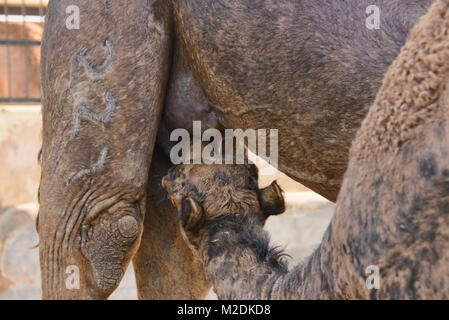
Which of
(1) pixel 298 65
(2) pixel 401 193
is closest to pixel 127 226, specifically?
(1) pixel 298 65

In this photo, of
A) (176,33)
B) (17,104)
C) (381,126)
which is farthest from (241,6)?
(17,104)

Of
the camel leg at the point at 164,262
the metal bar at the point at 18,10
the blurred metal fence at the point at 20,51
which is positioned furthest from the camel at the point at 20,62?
the camel leg at the point at 164,262

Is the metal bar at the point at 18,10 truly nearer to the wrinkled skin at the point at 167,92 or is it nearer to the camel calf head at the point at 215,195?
the wrinkled skin at the point at 167,92

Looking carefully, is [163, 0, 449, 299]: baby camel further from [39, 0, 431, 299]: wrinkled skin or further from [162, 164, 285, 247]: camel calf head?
[39, 0, 431, 299]: wrinkled skin

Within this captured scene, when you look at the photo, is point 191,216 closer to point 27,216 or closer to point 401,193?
point 401,193

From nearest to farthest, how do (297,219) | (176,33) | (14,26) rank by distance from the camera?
(176,33) < (297,219) < (14,26)

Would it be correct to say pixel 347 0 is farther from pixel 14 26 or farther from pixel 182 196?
pixel 14 26

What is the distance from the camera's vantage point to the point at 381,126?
3.02 ft

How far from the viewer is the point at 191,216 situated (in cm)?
158

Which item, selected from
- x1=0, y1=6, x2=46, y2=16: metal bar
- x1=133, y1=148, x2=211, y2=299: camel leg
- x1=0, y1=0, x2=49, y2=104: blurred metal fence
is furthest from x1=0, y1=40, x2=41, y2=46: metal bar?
x1=133, y1=148, x2=211, y2=299: camel leg

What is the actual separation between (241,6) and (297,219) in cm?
320

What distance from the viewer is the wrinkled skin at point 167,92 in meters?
1.68

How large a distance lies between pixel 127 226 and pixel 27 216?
2.76m

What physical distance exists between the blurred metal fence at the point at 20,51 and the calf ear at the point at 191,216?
3758mm
